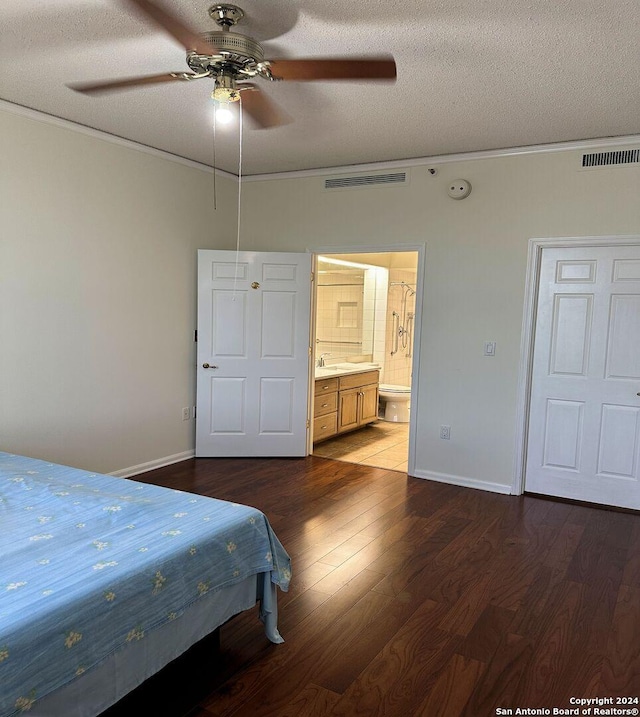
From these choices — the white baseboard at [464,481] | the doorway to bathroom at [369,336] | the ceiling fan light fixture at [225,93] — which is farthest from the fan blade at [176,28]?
the doorway to bathroom at [369,336]

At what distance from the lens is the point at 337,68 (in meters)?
2.31

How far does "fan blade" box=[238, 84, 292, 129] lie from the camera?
9.71 feet

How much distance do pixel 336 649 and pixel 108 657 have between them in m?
1.03

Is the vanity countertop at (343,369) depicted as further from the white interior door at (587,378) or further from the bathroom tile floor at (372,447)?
the white interior door at (587,378)

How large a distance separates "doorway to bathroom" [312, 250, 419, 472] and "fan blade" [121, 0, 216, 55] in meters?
4.30

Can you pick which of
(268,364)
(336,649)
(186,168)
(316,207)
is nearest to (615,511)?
(336,649)

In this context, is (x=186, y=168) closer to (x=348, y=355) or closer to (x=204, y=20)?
(x=204, y=20)

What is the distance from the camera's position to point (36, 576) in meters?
1.74

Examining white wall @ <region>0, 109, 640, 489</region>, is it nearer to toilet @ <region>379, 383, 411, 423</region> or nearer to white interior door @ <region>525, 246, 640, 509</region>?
white interior door @ <region>525, 246, 640, 509</region>

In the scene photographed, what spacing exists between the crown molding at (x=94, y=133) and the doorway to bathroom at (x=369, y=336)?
2.12 m

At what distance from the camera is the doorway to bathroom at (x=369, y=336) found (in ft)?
21.9

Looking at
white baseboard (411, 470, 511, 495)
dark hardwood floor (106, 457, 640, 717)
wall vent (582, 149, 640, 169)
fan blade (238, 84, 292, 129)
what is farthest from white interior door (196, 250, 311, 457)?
wall vent (582, 149, 640, 169)

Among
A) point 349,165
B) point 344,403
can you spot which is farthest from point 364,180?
point 344,403

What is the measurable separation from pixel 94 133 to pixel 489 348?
3.36 m
